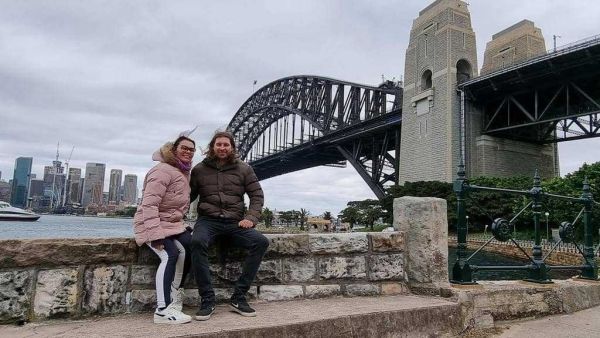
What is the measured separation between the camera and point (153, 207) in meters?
2.71

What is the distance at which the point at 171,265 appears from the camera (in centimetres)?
266

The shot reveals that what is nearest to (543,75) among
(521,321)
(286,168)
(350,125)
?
(350,125)

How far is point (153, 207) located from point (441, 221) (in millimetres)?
2190

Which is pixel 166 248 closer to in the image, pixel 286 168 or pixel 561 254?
pixel 561 254

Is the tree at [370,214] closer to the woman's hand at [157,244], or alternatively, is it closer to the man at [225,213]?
the man at [225,213]

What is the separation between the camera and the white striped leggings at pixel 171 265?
260cm

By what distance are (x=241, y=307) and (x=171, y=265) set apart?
19.9 inches

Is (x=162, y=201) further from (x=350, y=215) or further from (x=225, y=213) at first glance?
(x=350, y=215)

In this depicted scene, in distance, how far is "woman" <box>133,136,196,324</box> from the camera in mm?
2602

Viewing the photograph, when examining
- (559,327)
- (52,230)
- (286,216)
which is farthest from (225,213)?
(286,216)

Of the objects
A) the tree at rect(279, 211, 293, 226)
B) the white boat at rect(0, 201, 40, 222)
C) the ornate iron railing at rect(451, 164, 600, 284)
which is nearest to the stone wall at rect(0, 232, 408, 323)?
the ornate iron railing at rect(451, 164, 600, 284)

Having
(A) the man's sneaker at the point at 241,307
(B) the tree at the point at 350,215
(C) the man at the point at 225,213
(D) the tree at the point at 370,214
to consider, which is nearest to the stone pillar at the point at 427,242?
(C) the man at the point at 225,213

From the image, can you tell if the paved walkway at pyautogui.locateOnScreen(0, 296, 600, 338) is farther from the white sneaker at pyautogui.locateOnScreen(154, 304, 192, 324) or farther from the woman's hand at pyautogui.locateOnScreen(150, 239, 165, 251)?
the woman's hand at pyautogui.locateOnScreen(150, 239, 165, 251)

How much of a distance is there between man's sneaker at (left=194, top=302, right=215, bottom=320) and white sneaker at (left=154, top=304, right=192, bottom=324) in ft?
0.24
